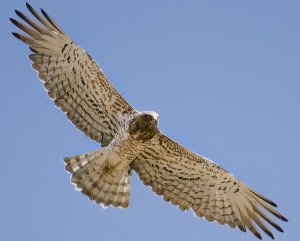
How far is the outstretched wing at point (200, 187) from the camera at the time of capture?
1364 cm

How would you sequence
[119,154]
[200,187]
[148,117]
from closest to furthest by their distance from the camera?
[148,117]
[119,154]
[200,187]

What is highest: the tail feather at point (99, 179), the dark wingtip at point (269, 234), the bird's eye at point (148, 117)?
the bird's eye at point (148, 117)

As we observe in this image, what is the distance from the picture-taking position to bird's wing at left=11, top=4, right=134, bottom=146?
1309cm

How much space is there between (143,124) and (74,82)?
1.56m

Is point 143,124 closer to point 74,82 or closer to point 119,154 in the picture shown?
point 119,154

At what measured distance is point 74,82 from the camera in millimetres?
13430

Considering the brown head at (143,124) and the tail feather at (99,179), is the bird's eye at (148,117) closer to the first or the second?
the brown head at (143,124)

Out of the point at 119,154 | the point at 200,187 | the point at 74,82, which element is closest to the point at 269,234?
the point at 200,187

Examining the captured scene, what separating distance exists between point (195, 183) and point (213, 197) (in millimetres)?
413

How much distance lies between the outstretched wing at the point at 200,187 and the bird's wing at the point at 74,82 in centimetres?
86

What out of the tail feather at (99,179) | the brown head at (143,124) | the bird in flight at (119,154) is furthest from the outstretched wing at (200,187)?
the brown head at (143,124)

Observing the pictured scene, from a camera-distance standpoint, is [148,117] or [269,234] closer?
[148,117]

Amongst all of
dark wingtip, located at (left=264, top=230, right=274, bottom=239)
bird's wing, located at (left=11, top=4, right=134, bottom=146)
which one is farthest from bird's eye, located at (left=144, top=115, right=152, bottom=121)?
dark wingtip, located at (left=264, top=230, right=274, bottom=239)

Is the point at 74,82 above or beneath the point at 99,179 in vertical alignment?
above
